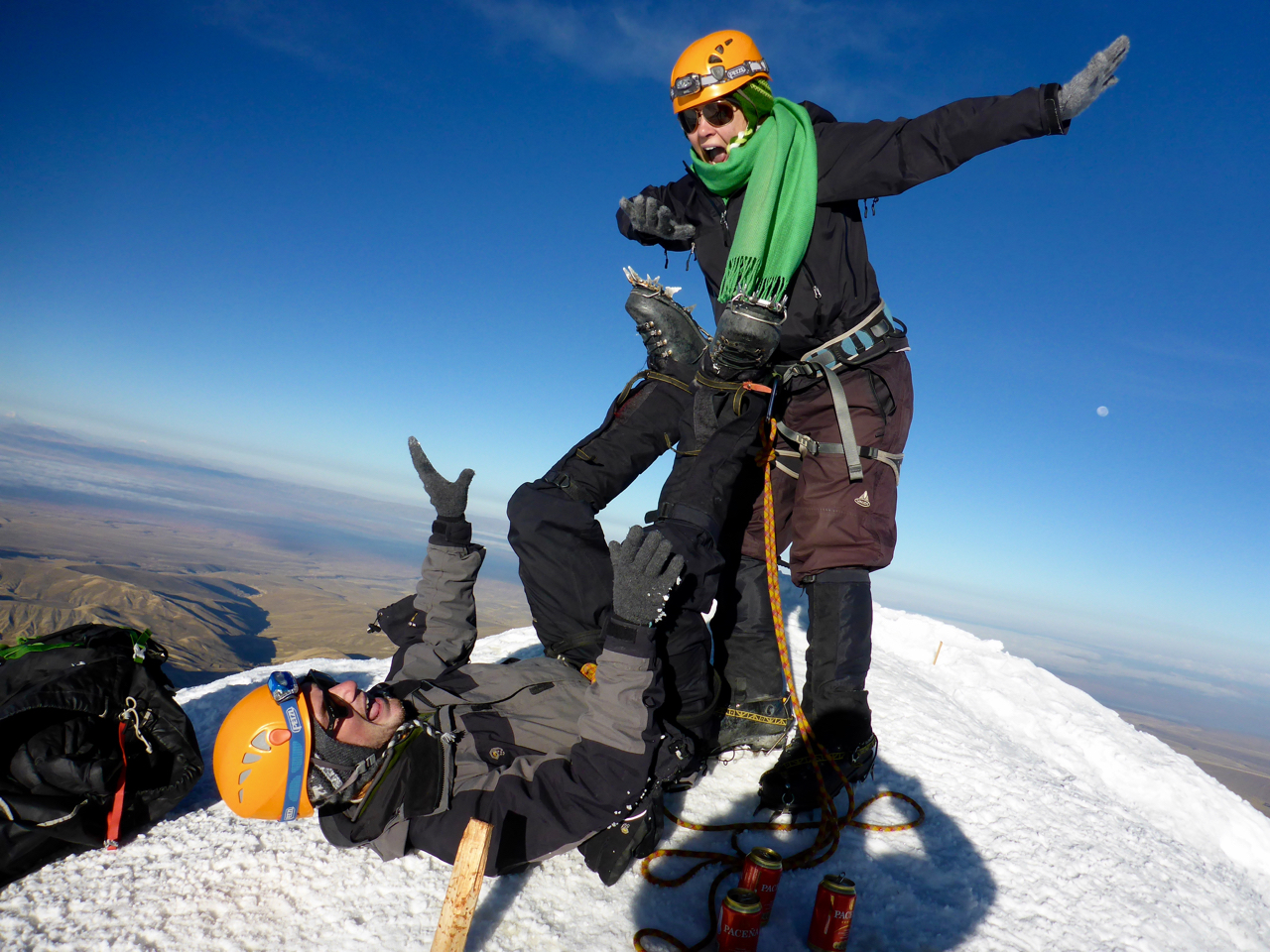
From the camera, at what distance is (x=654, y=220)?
4.07 metres

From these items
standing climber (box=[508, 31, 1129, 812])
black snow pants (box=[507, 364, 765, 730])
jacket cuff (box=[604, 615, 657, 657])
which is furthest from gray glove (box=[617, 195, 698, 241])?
jacket cuff (box=[604, 615, 657, 657])

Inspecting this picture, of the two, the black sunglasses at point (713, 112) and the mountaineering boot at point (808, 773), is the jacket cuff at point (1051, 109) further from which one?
the mountaineering boot at point (808, 773)

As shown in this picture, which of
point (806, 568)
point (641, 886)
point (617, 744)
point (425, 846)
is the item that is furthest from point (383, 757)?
point (806, 568)

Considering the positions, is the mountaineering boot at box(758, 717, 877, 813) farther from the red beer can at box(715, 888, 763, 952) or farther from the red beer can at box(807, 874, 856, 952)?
the red beer can at box(715, 888, 763, 952)

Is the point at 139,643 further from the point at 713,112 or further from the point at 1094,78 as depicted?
the point at 1094,78

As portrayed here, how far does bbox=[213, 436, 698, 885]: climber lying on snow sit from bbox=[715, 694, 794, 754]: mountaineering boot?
1.11 m

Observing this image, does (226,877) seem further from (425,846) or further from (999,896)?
(999,896)

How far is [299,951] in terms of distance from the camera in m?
2.24

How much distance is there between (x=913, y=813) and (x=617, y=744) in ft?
6.81

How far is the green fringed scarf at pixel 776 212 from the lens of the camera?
10.9 ft

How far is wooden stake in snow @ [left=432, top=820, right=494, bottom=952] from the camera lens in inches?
79.3

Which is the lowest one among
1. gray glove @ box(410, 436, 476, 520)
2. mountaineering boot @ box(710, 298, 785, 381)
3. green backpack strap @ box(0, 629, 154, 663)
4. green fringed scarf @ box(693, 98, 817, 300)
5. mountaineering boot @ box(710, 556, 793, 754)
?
green backpack strap @ box(0, 629, 154, 663)

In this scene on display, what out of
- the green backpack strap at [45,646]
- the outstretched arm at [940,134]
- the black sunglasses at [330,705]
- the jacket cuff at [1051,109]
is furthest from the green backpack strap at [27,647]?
the jacket cuff at [1051,109]

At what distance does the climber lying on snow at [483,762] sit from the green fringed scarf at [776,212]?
1.62 meters
